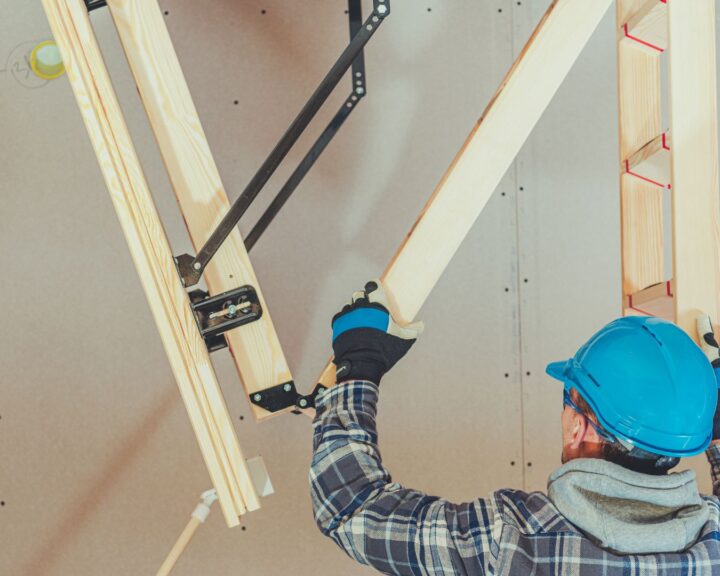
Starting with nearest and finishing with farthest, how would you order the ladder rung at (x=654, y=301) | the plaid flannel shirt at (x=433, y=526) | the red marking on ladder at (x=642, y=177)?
the plaid flannel shirt at (x=433, y=526), the ladder rung at (x=654, y=301), the red marking on ladder at (x=642, y=177)

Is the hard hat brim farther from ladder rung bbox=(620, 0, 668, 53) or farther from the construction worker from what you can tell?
ladder rung bbox=(620, 0, 668, 53)

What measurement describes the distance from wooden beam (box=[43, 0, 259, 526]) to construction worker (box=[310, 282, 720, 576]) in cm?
15

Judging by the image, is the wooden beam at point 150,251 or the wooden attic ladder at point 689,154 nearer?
the wooden beam at point 150,251

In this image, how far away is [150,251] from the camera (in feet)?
3.28

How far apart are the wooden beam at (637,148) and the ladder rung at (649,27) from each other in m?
0.01

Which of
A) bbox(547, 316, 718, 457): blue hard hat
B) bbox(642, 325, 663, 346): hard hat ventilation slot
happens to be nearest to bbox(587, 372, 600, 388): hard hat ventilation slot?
bbox(547, 316, 718, 457): blue hard hat

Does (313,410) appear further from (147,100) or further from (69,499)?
(69,499)

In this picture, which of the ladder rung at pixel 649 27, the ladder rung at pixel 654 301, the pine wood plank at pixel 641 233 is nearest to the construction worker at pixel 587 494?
the ladder rung at pixel 654 301

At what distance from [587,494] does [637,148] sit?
811 millimetres

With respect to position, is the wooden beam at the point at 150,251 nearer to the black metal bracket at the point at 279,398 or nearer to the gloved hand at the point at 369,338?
the black metal bracket at the point at 279,398

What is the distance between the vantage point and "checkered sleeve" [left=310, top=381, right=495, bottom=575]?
948mm

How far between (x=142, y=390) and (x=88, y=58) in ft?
3.82

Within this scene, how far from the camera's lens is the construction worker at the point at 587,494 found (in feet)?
2.97

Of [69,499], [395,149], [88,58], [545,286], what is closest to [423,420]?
[545,286]
